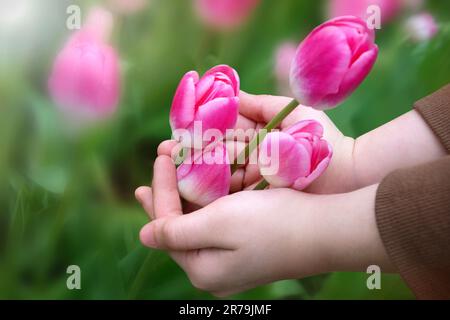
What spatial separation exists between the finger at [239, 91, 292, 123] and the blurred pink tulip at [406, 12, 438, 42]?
17 cm

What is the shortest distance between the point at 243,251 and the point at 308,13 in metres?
0.26

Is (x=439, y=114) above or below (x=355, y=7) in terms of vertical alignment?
below

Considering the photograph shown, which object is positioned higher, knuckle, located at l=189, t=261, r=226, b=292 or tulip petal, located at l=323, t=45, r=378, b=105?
tulip petal, located at l=323, t=45, r=378, b=105

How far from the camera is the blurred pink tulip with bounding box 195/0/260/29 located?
1.86ft

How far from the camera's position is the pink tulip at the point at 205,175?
0.40m

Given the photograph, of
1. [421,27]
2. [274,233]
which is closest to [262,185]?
[274,233]

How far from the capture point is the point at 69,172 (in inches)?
21.7

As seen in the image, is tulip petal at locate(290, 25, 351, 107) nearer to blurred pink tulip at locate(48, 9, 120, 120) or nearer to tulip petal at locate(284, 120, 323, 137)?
tulip petal at locate(284, 120, 323, 137)

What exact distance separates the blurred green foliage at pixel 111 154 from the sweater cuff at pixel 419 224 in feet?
0.58

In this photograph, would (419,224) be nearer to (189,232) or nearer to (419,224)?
(419,224)

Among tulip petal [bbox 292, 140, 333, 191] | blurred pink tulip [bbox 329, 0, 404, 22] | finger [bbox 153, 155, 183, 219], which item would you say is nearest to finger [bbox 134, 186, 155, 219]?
finger [bbox 153, 155, 183, 219]

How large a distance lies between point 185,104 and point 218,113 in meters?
0.02

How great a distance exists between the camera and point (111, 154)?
559 millimetres

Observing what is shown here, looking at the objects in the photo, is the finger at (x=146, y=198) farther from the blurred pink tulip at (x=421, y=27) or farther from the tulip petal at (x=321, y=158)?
the blurred pink tulip at (x=421, y=27)
